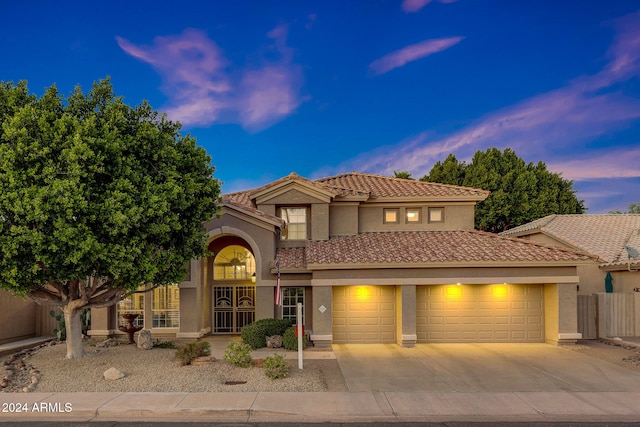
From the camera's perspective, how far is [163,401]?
985 cm

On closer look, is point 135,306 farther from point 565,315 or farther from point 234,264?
point 565,315

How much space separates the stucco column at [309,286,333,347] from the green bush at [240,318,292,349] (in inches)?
54.9

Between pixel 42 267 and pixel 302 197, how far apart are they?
1081cm

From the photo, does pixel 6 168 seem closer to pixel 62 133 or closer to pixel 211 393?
pixel 62 133

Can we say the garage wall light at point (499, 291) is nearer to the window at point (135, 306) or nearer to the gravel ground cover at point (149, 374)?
the gravel ground cover at point (149, 374)

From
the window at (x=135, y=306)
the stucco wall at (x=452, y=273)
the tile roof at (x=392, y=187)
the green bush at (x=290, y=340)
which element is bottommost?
the green bush at (x=290, y=340)

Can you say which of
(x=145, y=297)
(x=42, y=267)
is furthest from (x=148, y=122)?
(x=145, y=297)

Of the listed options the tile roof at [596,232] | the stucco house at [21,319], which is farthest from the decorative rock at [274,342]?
the tile roof at [596,232]

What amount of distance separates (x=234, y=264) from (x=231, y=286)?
3.46ft

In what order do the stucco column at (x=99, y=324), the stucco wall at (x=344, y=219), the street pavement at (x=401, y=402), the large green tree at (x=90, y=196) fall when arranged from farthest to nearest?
the stucco wall at (x=344, y=219) < the stucco column at (x=99, y=324) < the large green tree at (x=90, y=196) < the street pavement at (x=401, y=402)

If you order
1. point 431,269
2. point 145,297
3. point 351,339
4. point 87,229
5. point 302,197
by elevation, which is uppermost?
point 302,197

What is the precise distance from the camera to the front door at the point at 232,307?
2036 cm

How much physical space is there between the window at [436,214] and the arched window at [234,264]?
9.01m

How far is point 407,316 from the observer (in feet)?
55.3
